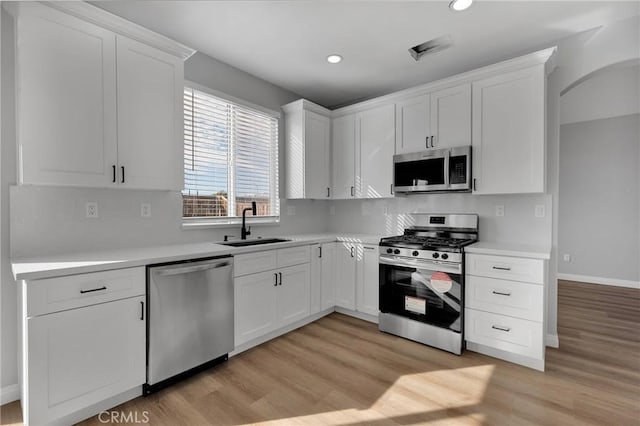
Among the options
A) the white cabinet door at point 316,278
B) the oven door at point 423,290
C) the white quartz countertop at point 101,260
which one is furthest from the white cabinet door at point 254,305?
the oven door at point 423,290

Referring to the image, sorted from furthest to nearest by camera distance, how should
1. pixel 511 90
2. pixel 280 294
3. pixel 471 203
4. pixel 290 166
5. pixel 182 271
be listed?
pixel 290 166 < pixel 471 203 < pixel 280 294 < pixel 511 90 < pixel 182 271

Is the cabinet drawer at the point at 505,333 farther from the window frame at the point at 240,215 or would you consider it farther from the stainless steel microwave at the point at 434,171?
the window frame at the point at 240,215

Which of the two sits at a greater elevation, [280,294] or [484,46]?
[484,46]

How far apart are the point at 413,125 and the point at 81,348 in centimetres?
333

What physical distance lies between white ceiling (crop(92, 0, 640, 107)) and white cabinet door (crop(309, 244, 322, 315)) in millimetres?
1988

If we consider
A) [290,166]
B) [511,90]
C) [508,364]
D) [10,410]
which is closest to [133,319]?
[10,410]

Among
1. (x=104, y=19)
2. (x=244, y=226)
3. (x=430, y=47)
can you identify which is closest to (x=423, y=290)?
→ (x=244, y=226)

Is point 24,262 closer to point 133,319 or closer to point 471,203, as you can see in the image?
point 133,319

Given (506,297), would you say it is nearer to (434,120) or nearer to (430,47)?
(434,120)

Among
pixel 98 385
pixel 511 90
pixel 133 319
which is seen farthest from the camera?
pixel 511 90

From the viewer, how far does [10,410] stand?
1.88 m

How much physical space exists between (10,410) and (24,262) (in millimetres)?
941

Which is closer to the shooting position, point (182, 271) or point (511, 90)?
point (182, 271)

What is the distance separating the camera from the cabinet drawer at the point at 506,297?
2.38 m
